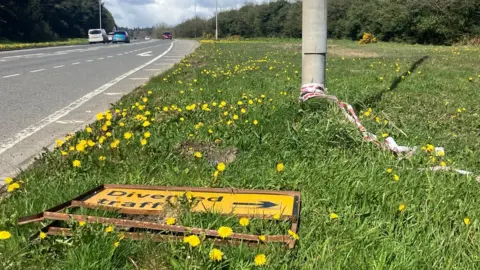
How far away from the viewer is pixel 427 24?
30.2 metres

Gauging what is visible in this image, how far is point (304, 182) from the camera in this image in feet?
9.76

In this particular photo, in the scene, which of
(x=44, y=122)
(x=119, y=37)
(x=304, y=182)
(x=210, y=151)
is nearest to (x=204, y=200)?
(x=304, y=182)

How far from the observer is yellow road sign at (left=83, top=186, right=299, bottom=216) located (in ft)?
8.13

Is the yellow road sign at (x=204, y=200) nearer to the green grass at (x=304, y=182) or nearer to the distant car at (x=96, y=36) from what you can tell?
the green grass at (x=304, y=182)

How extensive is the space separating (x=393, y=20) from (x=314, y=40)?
32.9 meters

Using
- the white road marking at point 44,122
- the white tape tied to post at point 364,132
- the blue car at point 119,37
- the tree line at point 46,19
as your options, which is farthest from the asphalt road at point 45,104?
the tree line at point 46,19

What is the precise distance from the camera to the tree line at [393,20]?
27875mm

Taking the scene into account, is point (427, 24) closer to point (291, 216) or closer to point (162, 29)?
point (291, 216)

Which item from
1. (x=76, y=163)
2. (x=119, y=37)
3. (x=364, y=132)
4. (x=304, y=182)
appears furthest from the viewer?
(x=119, y=37)

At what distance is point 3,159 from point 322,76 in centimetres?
338

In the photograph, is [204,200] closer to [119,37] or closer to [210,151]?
[210,151]

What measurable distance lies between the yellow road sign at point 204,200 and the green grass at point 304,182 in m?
0.11

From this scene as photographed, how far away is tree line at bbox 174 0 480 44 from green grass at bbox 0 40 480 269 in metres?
26.0

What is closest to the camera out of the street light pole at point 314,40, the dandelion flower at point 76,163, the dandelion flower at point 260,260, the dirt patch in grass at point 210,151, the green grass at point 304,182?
the dandelion flower at point 260,260
